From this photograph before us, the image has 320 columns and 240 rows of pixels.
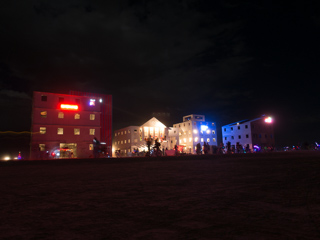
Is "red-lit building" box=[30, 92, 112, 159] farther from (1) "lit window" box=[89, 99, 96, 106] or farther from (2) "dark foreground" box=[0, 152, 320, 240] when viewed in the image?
(2) "dark foreground" box=[0, 152, 320, 240]

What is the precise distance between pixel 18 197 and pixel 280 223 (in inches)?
144

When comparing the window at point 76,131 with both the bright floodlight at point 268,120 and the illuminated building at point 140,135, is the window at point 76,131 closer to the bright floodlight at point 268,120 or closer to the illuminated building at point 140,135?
the illuminated building at point 140,135

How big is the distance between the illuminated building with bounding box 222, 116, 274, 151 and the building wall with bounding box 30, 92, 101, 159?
38556 millimetres

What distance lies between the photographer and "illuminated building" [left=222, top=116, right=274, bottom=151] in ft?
185

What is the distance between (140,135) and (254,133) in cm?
2961

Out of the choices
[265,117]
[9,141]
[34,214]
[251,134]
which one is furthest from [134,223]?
[265,117]

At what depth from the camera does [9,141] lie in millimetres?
38156

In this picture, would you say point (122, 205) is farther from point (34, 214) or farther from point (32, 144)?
point (32, 144)

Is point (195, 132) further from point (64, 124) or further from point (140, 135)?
point (64, 124)

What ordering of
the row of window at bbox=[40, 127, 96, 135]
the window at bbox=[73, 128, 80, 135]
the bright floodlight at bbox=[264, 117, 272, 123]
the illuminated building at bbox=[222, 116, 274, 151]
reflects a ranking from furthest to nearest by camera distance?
A: 1. the bright floodlight at bbox=[264, 117, 272, 123]
2. the illuminated building at bbox=[222, 116, 274, 151]
3. the window at bbox=[73, 128, 80, 135]
4. the row of window at bbox=[40, 127, 96, 135]

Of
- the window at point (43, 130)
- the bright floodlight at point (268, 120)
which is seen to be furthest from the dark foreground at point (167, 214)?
the bright floodlight at point (268, 120)

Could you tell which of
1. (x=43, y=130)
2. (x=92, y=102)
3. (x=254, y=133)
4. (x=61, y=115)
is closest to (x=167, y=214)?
(x=43, y=130)

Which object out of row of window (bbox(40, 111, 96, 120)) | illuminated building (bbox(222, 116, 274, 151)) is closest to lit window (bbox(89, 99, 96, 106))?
row of window (bbox(40, 111, 96, 120))

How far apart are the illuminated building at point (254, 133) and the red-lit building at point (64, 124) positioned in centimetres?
3808
